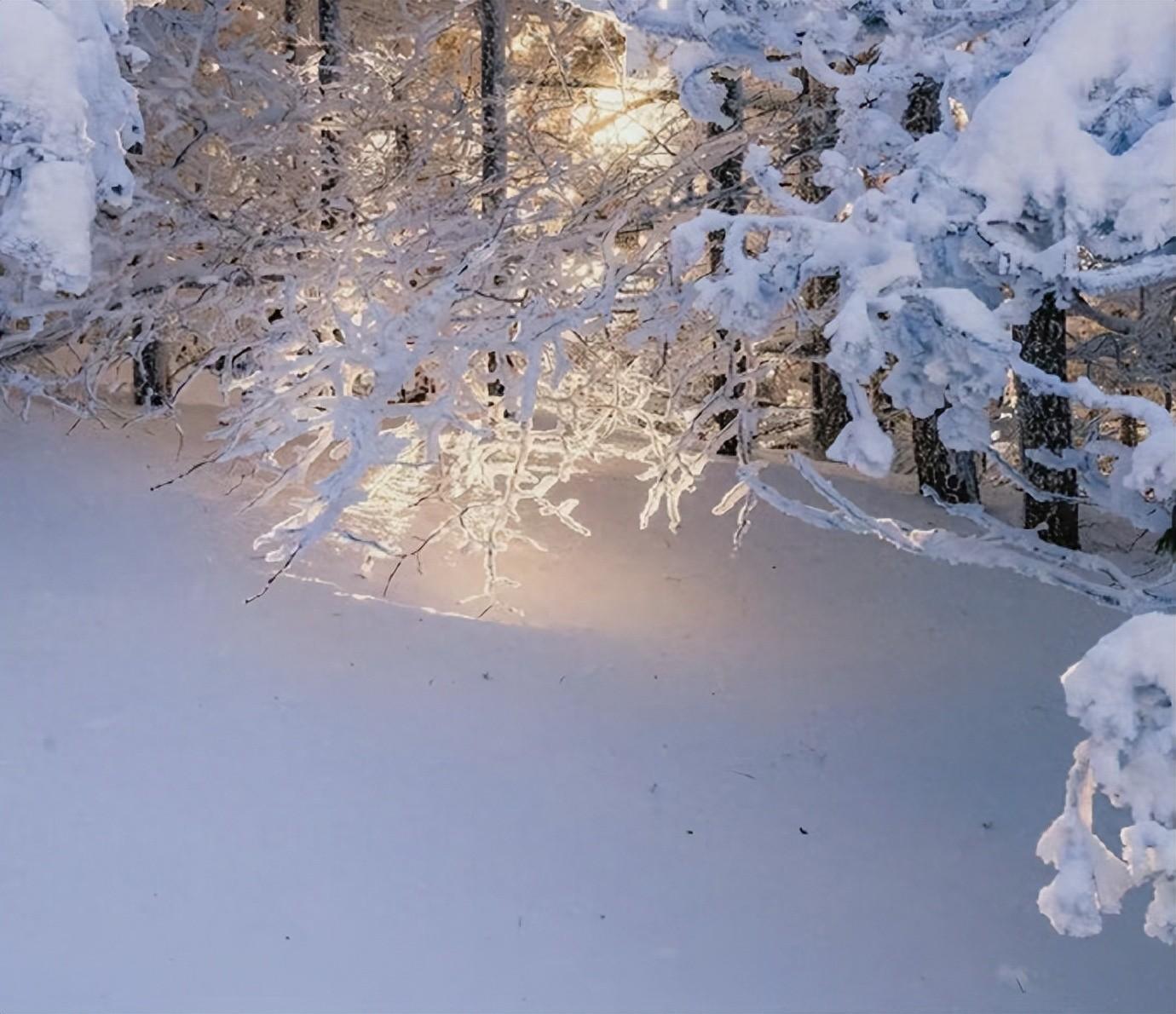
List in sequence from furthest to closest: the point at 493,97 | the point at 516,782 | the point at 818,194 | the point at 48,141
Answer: the point at 818,194 → the point at 493,97 → the point at 516,782 → the point at 48,141

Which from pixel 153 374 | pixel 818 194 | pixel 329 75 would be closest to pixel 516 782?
pixel 329 75

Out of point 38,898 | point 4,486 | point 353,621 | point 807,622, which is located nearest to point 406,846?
point 38,898

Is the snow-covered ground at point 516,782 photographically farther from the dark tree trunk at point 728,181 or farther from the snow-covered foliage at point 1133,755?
the snow-covered foliage at point 1133,755

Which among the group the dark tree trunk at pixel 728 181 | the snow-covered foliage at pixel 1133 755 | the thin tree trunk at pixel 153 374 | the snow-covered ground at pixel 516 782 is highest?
the dark tree trunk at pixel 728 181

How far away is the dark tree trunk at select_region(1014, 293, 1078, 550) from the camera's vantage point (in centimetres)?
982

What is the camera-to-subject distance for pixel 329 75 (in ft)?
31.4

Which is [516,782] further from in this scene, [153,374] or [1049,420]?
[153,374]

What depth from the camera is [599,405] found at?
27.6 feet

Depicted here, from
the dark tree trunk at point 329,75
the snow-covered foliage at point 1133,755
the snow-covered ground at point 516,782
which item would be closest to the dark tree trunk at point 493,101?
the dark tree trunk at point 329,75

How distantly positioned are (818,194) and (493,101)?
141 inches

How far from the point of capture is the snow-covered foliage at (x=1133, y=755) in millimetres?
3424

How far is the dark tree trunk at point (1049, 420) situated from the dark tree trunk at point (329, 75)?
16.9 feet

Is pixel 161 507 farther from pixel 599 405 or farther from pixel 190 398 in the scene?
pixel 190 398

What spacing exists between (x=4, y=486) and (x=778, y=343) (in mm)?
7431
